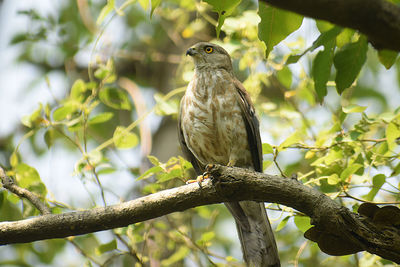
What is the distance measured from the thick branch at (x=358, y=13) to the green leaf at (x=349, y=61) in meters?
0.71

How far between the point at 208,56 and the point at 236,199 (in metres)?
2.43

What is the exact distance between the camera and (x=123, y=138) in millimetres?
4230

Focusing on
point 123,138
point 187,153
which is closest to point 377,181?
point 187,153

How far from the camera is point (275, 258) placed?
13.4ft

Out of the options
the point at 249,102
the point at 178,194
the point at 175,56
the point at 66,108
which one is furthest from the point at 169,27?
the point at 178,194

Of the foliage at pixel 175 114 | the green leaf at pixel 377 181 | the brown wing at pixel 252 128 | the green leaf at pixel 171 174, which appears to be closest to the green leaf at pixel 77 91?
the foliage at pixel 175 114

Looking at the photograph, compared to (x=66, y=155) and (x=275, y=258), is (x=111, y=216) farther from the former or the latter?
(x=66, y=155)

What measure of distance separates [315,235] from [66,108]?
7.67 feet

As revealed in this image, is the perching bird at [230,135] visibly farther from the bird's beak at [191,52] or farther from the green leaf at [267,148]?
the green leaf at [267,148]

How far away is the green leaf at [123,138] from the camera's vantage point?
164 inches

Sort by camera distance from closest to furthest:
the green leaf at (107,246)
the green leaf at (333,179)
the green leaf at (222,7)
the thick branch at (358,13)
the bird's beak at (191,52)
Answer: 1. the thick branch at (358,13)
2. the green leaf at (222,7)
3. the green leaf at (333,179)
4. the green leaf at (107,246)
5. the bird's beak at (191,52)

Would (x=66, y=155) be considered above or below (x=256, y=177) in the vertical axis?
above

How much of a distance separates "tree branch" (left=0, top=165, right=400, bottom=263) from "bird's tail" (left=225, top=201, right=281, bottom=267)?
1.25m

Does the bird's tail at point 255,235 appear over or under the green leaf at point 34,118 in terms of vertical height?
under
